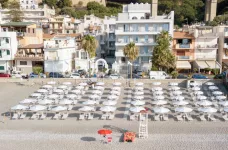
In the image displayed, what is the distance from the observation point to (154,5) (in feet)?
Result: 264

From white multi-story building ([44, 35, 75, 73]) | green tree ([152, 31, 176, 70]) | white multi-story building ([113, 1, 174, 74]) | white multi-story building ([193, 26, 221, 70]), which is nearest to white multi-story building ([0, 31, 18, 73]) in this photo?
white multi-story building ([44, 35, 75, 73])

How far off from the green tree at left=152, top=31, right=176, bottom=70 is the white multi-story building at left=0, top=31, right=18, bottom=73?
25.2m

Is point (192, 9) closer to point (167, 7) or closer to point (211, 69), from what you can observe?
point (167, 7)

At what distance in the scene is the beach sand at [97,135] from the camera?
21031 millimetres

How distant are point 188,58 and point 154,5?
32.4 metres

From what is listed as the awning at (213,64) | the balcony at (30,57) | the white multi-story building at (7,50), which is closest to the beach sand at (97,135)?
the balcony at (30,57)

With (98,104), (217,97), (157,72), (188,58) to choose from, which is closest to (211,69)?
(188,58)

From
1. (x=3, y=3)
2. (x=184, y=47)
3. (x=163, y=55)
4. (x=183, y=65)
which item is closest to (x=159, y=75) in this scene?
(x=163, y=55)

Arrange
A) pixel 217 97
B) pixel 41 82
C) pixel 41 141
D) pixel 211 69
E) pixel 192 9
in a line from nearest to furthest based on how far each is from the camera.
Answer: pixel 41 141, pixel 217 97, pixel 41 82, pixel 211 69, pixel 192 9

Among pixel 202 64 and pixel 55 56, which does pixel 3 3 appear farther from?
pixel 202 64

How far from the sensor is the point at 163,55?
150ft

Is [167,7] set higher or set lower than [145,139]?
higher

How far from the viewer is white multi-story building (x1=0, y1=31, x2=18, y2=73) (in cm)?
5000

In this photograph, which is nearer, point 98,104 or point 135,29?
point 98,104
